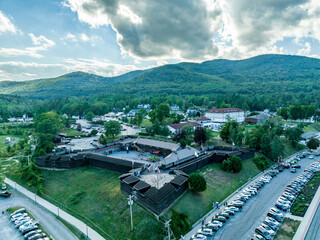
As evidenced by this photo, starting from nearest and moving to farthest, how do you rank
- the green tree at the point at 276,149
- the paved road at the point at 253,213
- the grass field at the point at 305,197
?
the paved road at the point at 253,213 → the grass field at the point at 305,197 → the green tree at the point at 276,149

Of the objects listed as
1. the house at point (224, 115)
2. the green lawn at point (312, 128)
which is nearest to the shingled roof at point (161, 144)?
the house at point (224, 115)

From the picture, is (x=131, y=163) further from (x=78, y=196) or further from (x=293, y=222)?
(x=293, y=222)

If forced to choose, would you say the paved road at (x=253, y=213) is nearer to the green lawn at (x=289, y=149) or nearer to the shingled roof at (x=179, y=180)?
the shingled roof at (x=179, y=180)

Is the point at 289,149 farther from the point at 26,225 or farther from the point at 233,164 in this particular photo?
the point at 26,225

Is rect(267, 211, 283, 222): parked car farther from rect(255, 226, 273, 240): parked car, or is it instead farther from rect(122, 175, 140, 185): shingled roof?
rect(122, 175, 140, 185): shingled roof

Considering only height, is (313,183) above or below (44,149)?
below

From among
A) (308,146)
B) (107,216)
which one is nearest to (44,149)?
(107,216)

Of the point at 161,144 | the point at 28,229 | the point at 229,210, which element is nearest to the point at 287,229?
the point at 229,210
